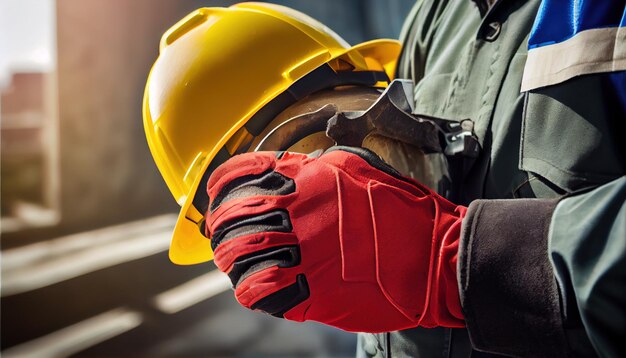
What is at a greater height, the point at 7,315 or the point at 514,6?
the point at 514,6

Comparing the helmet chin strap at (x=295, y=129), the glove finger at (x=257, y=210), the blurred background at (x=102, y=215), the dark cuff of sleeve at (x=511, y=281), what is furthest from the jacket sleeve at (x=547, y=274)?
the blurred background at (x=102, y=215)

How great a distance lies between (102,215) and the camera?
392cm

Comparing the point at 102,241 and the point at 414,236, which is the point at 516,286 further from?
the point at 102,241

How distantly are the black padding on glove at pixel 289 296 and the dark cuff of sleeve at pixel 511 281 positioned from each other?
200 mm

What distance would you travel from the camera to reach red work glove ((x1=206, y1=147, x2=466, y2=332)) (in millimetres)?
795

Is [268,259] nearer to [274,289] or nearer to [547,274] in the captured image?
[274,289]

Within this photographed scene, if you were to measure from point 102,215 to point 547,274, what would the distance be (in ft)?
11.7

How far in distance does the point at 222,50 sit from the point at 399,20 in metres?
2.64

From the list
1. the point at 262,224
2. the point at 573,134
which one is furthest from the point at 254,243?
the point at 573,134

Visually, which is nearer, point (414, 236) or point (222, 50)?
point (414, 236)

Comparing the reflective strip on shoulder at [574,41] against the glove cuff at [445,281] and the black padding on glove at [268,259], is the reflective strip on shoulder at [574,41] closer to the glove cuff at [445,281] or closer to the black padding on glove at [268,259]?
the glove cuff at [445,281]

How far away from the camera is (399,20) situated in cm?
366

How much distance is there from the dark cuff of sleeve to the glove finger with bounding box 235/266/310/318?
0.68ft

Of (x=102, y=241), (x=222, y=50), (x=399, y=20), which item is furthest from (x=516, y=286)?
(x=102, y=241)
